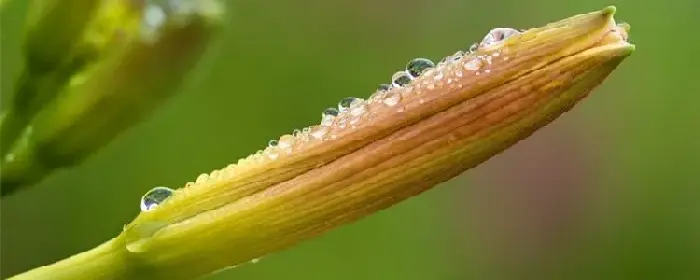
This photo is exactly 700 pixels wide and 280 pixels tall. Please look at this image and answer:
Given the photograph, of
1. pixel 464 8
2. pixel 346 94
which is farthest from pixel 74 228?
pixel 464 8

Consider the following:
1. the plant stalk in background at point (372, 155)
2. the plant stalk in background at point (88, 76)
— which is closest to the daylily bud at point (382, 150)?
the plant stalk in background at point (372, 155)

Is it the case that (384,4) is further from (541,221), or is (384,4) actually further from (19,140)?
(19,140)

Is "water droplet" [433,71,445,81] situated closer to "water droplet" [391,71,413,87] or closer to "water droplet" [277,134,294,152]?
"water droplet" [391,71,413,87]

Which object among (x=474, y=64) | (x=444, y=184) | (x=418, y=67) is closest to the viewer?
(x=474, y=64)

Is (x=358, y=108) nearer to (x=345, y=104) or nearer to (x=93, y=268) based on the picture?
(x=345, y=104)

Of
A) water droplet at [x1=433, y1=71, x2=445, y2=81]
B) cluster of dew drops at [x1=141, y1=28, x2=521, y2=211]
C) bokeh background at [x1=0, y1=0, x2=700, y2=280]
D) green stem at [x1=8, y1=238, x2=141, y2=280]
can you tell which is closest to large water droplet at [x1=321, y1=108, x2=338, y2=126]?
cluster of dew drops at [x1=141, y1=28, x2=521, y2=211]

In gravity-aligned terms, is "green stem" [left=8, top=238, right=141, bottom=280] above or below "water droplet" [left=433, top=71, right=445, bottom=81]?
below

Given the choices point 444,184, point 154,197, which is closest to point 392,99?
point 154,197

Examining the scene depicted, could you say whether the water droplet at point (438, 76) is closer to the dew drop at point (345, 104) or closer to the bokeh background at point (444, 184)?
the dew drop at point (345, 104)
